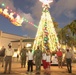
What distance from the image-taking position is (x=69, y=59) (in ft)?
61.5

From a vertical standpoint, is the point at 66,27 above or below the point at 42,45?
above

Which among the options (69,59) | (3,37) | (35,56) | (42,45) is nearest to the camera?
(35,56)

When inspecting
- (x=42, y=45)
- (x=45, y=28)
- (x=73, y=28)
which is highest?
(x=73, y=28)

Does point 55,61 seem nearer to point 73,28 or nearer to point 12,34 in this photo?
point 73,28

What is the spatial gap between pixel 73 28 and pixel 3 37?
1596cm

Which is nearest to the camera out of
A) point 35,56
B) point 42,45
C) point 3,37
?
point 35,56

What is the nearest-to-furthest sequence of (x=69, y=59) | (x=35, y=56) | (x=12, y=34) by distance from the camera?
1. (x=35, y=56)
2. (x=69, y=59)
3. (x=12, y=34)

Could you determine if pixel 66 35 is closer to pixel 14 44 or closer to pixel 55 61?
pixel 14 44

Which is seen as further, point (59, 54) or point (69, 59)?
point (59, 54)

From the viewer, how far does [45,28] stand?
31938 mm

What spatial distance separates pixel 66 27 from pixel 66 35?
2.28m

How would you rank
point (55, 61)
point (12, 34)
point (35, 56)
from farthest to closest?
point (12, 34) → point (55, 61) → point (35, 56)

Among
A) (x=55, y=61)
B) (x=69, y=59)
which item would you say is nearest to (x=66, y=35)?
(x=55, y=61)

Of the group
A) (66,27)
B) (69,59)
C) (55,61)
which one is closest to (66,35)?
(66,27)
